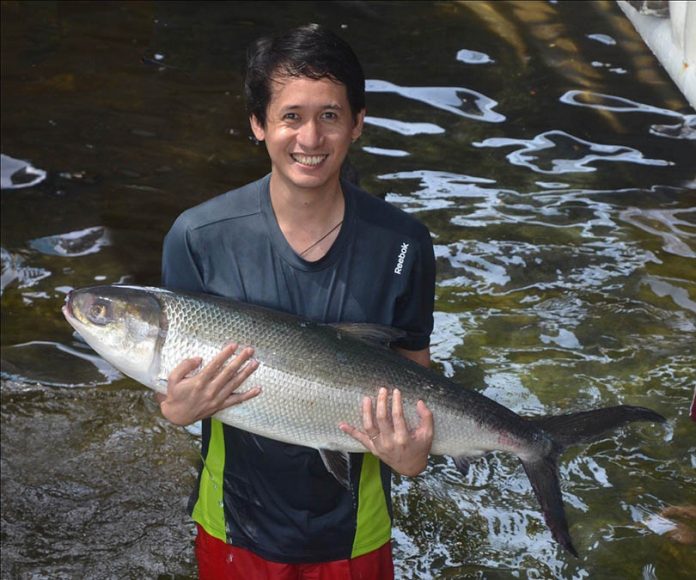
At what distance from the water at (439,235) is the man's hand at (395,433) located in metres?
1.65

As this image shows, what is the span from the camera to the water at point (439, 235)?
4.83 meters

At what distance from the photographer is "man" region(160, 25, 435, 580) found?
3020 mm

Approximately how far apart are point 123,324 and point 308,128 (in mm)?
766

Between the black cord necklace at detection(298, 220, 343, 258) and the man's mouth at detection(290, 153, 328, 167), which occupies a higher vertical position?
the man's mouth at detection(290, 153, 328, 167)

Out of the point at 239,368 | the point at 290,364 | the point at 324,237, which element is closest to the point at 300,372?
the point at 290,364

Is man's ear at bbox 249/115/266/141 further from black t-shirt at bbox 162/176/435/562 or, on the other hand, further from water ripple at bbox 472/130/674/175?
water ripple at bbox 472/130/674/175

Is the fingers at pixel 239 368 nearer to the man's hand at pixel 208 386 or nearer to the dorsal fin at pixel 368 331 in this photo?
the man's hand at pixel 208 386

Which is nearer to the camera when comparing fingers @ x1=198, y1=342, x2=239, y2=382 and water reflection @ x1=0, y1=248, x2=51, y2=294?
fingers @ x1=198, y1=342, x2=239, y2=382

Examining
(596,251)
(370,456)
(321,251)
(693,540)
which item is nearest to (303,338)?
(321,251)

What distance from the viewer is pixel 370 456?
3314 millimetres

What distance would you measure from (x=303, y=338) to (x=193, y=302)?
0.33m

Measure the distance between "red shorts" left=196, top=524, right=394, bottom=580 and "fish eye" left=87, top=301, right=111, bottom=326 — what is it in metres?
0.73

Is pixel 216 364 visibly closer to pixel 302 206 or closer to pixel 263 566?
pixel 302 206

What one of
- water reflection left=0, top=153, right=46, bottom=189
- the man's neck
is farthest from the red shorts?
water reflection left=0, top=153, right=46, bottom=189
